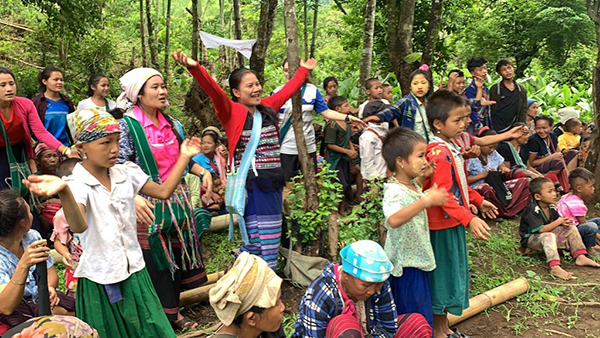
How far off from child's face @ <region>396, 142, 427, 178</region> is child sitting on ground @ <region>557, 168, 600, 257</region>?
10.3 ft

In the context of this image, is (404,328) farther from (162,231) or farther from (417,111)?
(417,111)

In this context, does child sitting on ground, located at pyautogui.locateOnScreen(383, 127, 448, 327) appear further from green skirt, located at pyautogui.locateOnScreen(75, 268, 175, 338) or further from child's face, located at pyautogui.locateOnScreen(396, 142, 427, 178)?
green skirt, located at pyautogui.locateOnScreen(75, 268, 175, 338)

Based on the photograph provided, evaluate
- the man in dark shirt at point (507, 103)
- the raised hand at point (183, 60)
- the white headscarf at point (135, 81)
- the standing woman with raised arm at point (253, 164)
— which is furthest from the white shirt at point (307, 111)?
the man in dark shirt at point (507, 103)

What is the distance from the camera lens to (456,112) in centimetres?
358

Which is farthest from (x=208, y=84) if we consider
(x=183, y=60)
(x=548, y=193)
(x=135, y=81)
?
(x=548, y=193)

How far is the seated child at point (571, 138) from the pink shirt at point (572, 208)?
322cm

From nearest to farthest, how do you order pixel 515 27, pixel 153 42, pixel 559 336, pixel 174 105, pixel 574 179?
pixel 559 336
pixel 574 179
pixel 174 105
pixel 153 42
pixel 515 27

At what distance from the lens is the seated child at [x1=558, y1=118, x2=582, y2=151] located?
8.71 metres

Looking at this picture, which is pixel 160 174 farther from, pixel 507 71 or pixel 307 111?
pixel 507 71

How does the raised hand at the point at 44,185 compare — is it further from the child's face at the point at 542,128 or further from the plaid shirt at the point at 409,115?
the child's face at the point at 542,128

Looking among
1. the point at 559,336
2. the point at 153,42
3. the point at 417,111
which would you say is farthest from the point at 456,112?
the point at 153,42

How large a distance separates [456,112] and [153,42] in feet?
39.2

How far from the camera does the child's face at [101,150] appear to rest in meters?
2.66

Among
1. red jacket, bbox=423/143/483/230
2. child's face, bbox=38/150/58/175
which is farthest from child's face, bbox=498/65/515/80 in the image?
child's face, bbox=38/150/58/175
